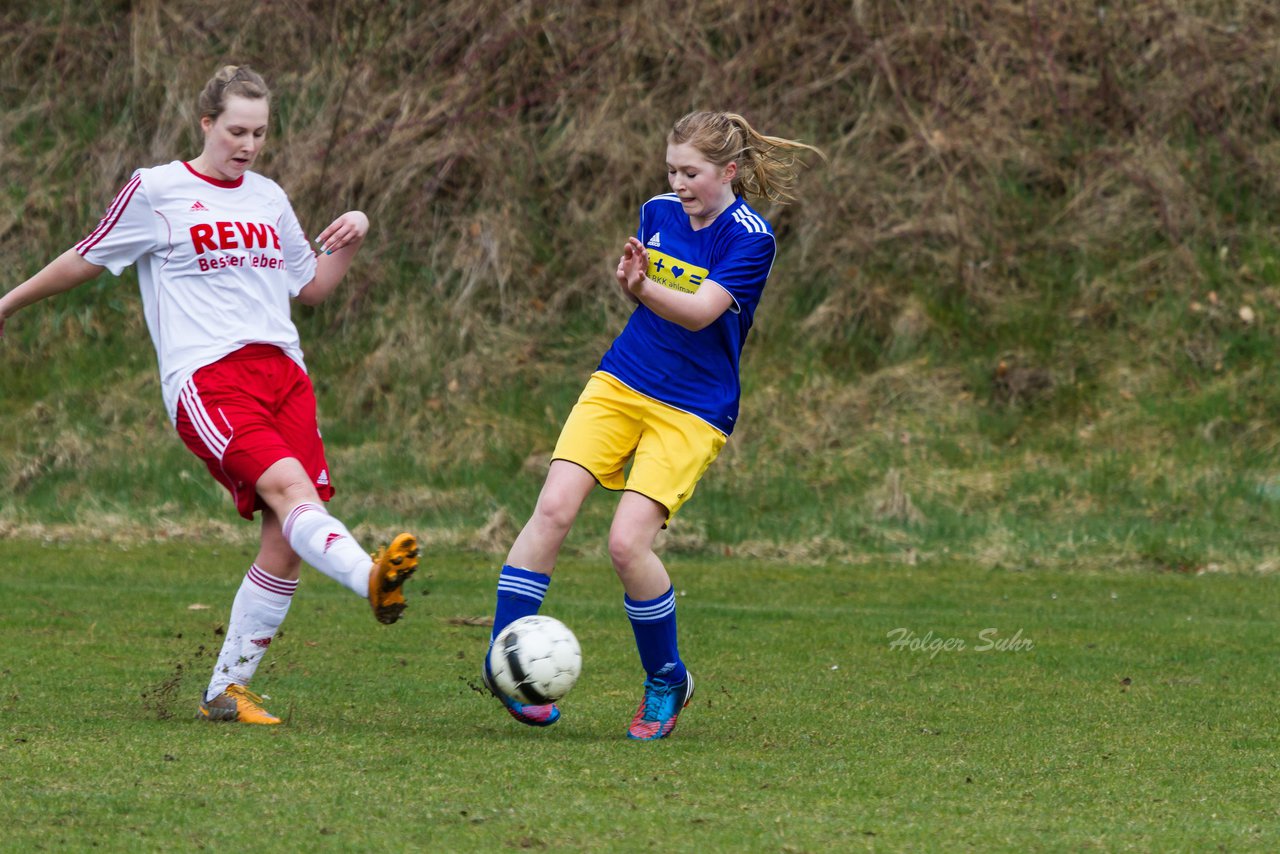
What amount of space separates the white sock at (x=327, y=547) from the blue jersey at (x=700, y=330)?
1.04 meters

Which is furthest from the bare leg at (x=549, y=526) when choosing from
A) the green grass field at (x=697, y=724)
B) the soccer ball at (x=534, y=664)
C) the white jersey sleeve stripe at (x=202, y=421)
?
the white jersey sleeve stripe at (x=202, y=421)

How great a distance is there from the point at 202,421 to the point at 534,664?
4.22 ft

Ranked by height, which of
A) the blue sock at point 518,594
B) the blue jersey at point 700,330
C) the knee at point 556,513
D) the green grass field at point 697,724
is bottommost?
the green grass field at point 697,724

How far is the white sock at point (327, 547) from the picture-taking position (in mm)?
4703

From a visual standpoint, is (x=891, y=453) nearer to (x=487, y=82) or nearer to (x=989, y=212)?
(x=989, y=212)

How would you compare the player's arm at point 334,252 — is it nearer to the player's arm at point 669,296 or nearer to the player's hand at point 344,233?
the player's hand at point 344,233

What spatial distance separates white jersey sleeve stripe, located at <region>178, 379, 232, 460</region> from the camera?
16.8 feet

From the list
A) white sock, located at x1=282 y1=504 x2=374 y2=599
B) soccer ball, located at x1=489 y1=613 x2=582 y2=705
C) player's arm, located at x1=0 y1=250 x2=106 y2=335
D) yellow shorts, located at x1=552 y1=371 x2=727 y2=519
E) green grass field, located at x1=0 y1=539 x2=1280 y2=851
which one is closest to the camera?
green grass field, located at x1=0 y1=539 x2=1280 y2=851

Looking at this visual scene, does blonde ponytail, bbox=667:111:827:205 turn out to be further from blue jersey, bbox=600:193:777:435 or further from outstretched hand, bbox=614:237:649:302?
outstretched hand, bbox=614:237:649:302

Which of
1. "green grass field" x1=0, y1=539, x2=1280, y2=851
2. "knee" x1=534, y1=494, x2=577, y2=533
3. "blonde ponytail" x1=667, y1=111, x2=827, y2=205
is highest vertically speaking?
"blonde ponytail" x1=667, y1=111, x2=827, y2=205

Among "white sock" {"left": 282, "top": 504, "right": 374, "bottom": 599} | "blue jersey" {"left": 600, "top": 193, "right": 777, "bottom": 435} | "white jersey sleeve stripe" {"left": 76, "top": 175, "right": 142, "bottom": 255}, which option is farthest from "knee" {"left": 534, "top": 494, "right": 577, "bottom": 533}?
"white jersey sleeve stripe" {"left": 76, "top": 175, "right": 142, "bottom": 255}

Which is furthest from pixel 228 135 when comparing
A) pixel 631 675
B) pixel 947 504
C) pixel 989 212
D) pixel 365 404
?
pixel 989 212

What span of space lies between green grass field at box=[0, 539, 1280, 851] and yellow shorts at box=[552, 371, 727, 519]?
31.8 inches

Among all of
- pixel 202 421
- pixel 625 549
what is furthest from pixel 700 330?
pixel 202 421
